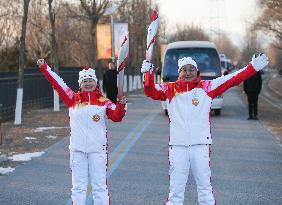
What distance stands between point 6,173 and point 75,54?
5121 centimetres

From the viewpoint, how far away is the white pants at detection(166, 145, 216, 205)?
6082mm

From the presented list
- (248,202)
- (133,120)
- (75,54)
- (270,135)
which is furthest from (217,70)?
(75,54)

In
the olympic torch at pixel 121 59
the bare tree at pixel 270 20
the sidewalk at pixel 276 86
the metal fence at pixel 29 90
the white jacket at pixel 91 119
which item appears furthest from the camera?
the bare tree at pixel 270 20

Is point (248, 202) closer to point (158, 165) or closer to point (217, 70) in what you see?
point (158, 165)

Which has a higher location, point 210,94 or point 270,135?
point 210,94

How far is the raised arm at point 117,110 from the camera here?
6.10 m

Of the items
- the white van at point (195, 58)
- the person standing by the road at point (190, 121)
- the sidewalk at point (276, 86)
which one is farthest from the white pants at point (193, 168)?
the sidewalk at point (276, 86)

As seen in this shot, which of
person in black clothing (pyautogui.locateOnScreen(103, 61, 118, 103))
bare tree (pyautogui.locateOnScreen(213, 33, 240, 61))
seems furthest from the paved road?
bare tree (pyautogui.locateOnScreen(213, 33, 240, 61))

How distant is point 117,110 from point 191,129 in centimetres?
83

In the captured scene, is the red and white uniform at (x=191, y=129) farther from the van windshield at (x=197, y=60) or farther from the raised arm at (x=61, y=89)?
the van windshield at (x=197, y=60)

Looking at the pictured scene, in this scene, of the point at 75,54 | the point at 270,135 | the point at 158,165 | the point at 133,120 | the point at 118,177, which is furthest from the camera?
the point at 75,54

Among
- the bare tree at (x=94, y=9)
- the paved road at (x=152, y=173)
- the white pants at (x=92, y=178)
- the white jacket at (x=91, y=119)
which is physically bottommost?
the paved road at (x=152, y=173)

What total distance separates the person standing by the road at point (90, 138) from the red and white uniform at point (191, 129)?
21.5 inches

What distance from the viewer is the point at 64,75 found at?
28.7 meters
